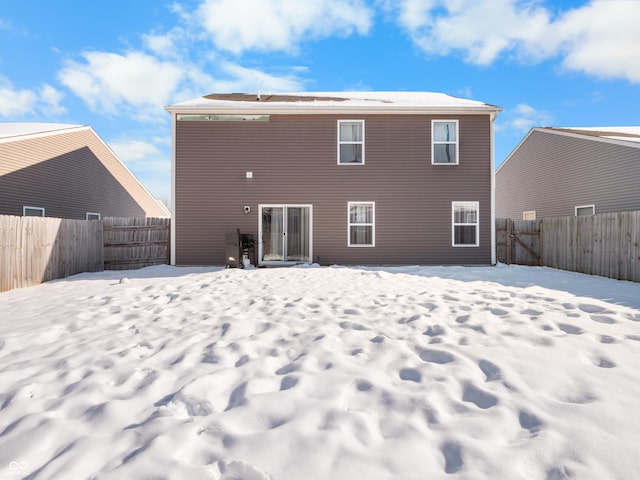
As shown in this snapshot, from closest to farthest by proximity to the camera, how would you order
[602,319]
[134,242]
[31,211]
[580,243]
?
[602,319]
[580,243]
[134,242]
[31,211]

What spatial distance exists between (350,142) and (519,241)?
7.11 metres

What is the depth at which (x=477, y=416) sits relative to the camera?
77.5 inches

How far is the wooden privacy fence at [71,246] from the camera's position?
7117 mm

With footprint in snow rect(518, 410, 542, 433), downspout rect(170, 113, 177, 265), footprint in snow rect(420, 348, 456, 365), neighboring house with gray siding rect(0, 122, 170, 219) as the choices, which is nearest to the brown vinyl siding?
downspout rect(170, 113, 177, 265)

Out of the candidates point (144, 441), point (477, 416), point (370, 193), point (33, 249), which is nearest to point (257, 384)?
point (144, 441)

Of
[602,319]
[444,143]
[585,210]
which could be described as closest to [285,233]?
[444,143]

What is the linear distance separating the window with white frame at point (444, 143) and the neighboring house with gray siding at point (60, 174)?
15.0m

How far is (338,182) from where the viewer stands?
11.2 meters

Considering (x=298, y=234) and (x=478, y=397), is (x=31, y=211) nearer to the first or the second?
(x=298, y=234)

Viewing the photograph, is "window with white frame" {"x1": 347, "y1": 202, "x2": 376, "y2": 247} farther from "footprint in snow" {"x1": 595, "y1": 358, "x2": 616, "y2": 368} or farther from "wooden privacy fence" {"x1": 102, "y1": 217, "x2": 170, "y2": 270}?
"footprint in snow" {"x1": 595, "y1": 358, "x2": 616, "y2": 368}

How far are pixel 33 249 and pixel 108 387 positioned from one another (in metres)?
7.31

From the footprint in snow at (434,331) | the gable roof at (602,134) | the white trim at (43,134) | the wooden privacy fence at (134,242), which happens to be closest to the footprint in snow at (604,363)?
the footprint in snow at (434,331)

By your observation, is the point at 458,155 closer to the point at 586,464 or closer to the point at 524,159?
the point at 524,159

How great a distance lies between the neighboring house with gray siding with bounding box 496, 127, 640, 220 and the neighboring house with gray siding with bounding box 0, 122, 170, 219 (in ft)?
72.0
